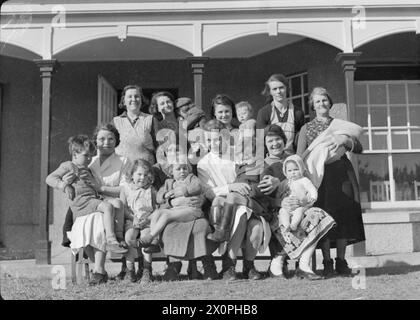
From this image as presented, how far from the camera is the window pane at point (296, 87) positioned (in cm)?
753

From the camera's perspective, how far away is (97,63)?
7539 millimetres

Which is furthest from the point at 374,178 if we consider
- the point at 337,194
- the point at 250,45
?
the point at 337,194

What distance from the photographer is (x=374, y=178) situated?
7293 millimetres

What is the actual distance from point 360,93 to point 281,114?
300 centimetres

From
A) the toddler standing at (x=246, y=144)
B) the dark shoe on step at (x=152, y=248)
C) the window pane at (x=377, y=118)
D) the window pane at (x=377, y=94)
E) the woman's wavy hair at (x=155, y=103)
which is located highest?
the window pane at (x=377, y=94)

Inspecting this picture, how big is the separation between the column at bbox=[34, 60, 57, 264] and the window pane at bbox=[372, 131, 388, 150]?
4.45m

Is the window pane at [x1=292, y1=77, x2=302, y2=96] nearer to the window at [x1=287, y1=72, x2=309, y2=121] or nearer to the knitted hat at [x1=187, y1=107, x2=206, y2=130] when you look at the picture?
the window at [x1=287, y1=72, x2=309, y2=121]

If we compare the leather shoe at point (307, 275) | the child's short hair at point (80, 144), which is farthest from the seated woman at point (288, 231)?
the child's short hair at point (80, 144)

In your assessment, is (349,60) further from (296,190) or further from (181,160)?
(181,160)

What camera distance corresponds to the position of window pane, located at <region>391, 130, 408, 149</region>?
7.34 meters

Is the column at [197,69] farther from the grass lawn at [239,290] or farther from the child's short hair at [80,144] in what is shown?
the grass lawn at [239,290]

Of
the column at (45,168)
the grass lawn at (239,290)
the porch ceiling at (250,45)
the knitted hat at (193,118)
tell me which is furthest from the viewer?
the porch ceiling at (250,45)

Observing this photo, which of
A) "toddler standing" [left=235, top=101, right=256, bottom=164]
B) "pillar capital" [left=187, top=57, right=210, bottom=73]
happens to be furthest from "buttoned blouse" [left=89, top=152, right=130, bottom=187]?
"pillar capital" [left=187, top=57, right=210, bottom=73]
